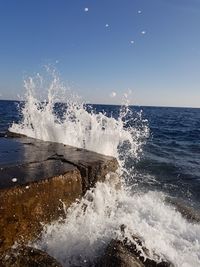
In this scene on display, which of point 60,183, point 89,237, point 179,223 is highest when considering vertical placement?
point 60,183

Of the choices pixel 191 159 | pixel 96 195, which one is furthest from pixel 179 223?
pixel 191 159

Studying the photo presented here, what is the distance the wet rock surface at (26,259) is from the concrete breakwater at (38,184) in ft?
1.22

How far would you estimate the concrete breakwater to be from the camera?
9.43ft

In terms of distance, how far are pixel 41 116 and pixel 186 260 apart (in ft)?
15.5

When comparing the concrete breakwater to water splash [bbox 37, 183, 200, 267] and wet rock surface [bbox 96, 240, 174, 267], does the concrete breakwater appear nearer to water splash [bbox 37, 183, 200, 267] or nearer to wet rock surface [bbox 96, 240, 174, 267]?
water splash [bbox 37, 183, 200, 267]

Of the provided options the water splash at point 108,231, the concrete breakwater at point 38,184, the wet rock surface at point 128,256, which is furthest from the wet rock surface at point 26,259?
the water splash at point 108,231

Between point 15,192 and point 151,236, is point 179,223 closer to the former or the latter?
point 151,236

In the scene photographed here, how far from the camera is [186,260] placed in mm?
3564

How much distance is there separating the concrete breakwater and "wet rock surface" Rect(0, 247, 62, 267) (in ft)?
1.22

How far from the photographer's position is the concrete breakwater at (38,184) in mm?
2874

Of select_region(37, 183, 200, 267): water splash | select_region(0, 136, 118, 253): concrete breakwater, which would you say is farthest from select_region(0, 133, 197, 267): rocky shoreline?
select_region(37, 183, 200, 267): water splash

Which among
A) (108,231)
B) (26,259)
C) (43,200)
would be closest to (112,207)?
(108,231)

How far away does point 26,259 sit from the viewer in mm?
2441

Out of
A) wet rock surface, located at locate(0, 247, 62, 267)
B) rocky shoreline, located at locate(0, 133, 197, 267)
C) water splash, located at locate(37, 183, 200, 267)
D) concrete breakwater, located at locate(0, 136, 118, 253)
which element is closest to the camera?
wet rock surface, located at locate(0, 247, 62, 267)
